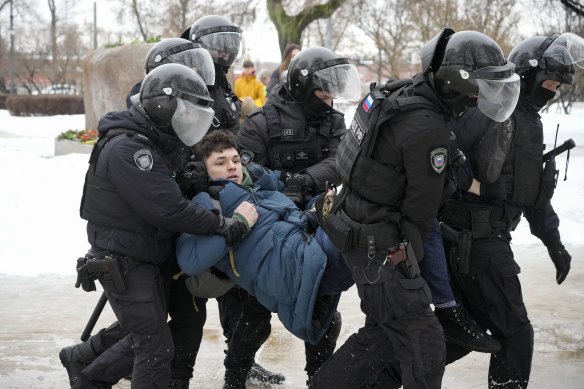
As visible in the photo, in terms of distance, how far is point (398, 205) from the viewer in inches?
130

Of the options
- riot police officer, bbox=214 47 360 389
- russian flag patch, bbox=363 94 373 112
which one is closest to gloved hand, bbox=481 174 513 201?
russian flag patch, bbox=363 94 373 112

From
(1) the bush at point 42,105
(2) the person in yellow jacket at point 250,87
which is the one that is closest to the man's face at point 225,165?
(2) the person in yellow jacket at point 250,87

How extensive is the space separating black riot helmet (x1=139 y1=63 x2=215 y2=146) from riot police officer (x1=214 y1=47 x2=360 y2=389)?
80 centimetres

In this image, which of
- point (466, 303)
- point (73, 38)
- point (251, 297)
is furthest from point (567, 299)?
point (73, 38)

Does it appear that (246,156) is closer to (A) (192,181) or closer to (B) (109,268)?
(A) (192,181)

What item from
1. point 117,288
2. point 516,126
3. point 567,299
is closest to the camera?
point 117,288

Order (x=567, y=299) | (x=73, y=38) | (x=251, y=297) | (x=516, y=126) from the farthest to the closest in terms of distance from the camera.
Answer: (x=73, y=38), (x=567, y=299), (x=251, y=297), (x=516, y=126)

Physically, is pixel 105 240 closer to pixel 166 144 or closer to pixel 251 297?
pixel 166 144

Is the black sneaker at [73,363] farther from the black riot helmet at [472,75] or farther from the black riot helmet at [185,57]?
the black riot helmet at [472,75]

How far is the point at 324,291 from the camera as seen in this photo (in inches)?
145

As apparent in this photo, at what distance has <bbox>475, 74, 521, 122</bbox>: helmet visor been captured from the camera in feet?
A: 10.6

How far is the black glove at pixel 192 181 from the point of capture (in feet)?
12.6

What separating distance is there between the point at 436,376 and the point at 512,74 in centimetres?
128

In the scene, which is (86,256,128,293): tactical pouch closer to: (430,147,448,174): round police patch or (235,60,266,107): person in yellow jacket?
(430,147,448,174): round police patch
